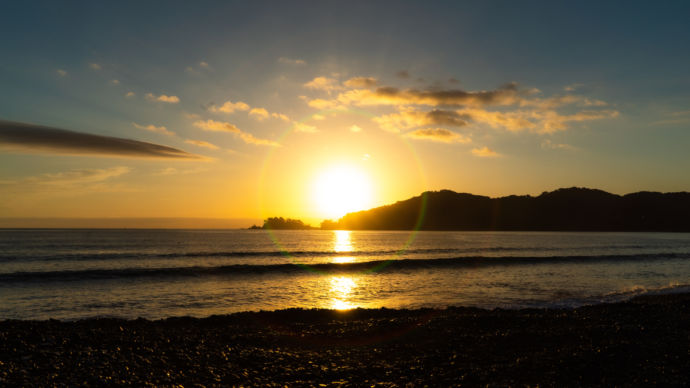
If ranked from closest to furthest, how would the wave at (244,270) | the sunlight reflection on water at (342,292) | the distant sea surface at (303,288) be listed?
the distant sea surface at (303,288)
the sunlight reflection on water at (342,292)
the wave at (244,270)

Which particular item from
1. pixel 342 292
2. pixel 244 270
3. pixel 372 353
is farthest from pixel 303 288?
pixel 372 353

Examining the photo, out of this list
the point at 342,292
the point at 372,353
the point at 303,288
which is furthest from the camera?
the point at 303,288

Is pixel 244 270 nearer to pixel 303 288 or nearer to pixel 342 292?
pixel 303 288

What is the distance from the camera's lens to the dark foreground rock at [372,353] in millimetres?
8445

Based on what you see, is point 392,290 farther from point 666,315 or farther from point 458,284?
point 666,315

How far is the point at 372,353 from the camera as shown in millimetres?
11250

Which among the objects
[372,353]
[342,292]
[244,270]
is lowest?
[244,270]

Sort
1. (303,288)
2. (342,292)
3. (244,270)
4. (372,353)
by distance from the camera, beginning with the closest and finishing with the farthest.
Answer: (372,353), (342,292), (303,288), (244,270)

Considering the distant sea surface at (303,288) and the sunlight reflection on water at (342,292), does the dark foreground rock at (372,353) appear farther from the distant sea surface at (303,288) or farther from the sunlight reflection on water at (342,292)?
the sunlight reflection on water at (342,292)

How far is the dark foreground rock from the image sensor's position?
8.45 metres

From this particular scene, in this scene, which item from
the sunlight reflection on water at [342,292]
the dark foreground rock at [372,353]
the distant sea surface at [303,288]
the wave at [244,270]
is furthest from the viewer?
the wave at [244,270]

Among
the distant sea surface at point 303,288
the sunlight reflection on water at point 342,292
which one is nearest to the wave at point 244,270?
the distant sea surface at point 303,288

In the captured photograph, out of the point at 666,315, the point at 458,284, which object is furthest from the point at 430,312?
the point at 458,284

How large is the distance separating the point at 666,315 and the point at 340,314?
1410 centimetres
